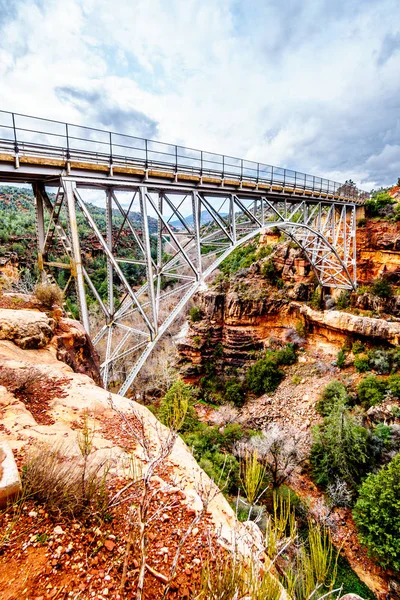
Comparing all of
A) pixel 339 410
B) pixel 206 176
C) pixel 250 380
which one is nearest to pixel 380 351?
pixel 339 410

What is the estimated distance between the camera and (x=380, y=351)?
1631 centimetres

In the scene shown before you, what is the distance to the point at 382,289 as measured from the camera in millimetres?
18094

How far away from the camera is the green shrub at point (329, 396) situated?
15.4 metres

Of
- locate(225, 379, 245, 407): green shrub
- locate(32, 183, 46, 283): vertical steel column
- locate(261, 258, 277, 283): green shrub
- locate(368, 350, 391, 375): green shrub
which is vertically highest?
locate(32, 183, 46, 283): vertical steel column

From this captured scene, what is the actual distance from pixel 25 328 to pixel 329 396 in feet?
53.8

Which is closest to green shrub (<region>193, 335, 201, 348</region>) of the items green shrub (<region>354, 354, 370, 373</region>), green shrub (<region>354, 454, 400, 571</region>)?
green shrub (<region>354, 354, 370, 373</region>)

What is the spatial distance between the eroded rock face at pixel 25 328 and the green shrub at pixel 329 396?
15.2 metres

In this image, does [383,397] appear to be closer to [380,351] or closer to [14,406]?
[380,351]

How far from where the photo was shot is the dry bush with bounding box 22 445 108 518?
1.93 meters

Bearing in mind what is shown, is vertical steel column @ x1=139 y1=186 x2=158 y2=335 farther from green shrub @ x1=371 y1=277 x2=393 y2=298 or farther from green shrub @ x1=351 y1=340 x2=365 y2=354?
green shrub @ x1=371 y1=277 x2=393 y2=298

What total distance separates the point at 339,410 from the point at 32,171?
15237mm

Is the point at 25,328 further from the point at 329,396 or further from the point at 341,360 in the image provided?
the point at 341,360

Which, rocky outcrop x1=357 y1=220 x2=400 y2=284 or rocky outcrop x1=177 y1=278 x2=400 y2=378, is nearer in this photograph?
rocky outcrop x1=357 y1=220 x2=400 y2=284

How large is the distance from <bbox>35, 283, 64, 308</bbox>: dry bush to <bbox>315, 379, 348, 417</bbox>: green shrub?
49.1 feet
